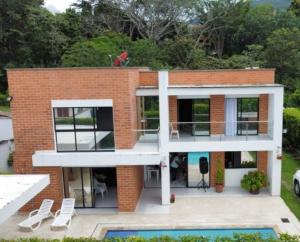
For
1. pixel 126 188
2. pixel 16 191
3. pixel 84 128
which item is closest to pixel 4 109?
pixel 84 128

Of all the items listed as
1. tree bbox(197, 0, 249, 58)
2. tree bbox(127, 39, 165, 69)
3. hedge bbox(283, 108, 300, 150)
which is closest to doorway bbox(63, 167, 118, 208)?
hedge bbox(283, 108, 300, 150)

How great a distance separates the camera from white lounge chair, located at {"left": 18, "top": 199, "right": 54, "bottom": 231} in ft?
44.8

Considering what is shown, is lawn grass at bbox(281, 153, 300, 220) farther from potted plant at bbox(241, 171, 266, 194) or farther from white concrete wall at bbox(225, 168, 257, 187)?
white concrete wall at bbox(225, 168, 257, 187)

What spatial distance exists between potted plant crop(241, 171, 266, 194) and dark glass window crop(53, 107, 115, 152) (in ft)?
24.4

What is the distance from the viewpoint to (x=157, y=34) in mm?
48062

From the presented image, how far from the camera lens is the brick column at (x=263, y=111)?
1744 cm

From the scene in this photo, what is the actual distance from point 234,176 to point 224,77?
5.54 metres

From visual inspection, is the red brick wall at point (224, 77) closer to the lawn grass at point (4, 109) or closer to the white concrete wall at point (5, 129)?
the white concrete wall at point (5, 129)

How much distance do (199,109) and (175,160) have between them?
125 inches

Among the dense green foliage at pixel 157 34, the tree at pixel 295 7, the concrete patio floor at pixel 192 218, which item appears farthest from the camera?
the tree at pixel 295 7

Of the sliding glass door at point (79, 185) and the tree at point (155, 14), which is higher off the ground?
the tree at point (155, 14)

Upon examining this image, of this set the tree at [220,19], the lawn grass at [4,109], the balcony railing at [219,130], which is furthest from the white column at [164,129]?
the tree at [220,19]

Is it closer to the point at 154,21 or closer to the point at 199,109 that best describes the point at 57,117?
the point at 199,109

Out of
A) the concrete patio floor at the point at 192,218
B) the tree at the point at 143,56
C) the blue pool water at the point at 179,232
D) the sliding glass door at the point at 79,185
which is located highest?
the tree at the point at 143,56
